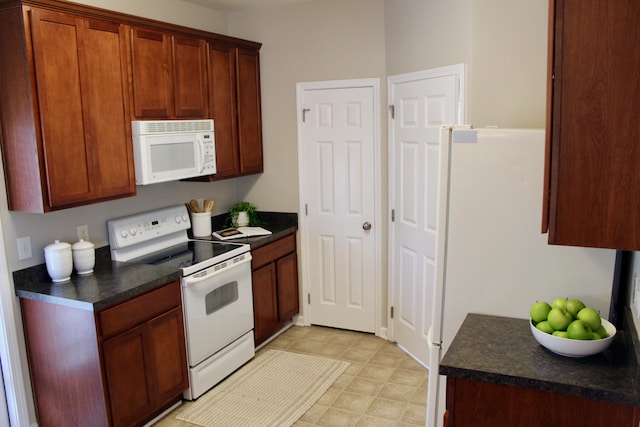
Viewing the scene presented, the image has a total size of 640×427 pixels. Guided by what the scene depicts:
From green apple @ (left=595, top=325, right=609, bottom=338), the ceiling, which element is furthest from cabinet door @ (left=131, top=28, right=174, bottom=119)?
green apple @ (left=595, top=325, right=609, bottom=338)

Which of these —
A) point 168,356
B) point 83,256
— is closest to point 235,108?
point 83,256

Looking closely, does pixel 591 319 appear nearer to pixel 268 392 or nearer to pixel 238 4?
pixel 268 392

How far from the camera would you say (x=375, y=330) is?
4375 mm

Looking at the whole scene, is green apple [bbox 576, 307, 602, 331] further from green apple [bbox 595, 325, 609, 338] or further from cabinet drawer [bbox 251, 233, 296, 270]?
cabinet drawer [bbox 251, 233, 296, 270]

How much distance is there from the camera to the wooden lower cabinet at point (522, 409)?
166 cm

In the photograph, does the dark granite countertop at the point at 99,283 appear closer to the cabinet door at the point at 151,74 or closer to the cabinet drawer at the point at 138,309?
the cabinet drawer at the point at 138,309

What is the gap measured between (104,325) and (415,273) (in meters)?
2.13

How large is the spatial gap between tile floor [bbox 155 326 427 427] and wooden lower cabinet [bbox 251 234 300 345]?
0.60 feet

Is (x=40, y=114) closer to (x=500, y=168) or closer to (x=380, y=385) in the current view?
(x=500, y=168)

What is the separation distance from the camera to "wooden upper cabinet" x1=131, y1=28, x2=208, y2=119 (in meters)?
3.25

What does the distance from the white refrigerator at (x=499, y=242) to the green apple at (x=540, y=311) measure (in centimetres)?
18

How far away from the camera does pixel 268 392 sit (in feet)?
11.5

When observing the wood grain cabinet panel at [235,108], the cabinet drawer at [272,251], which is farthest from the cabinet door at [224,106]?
the cabinet drawer at [272,251]

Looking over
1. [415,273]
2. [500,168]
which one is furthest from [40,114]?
[415,273]
